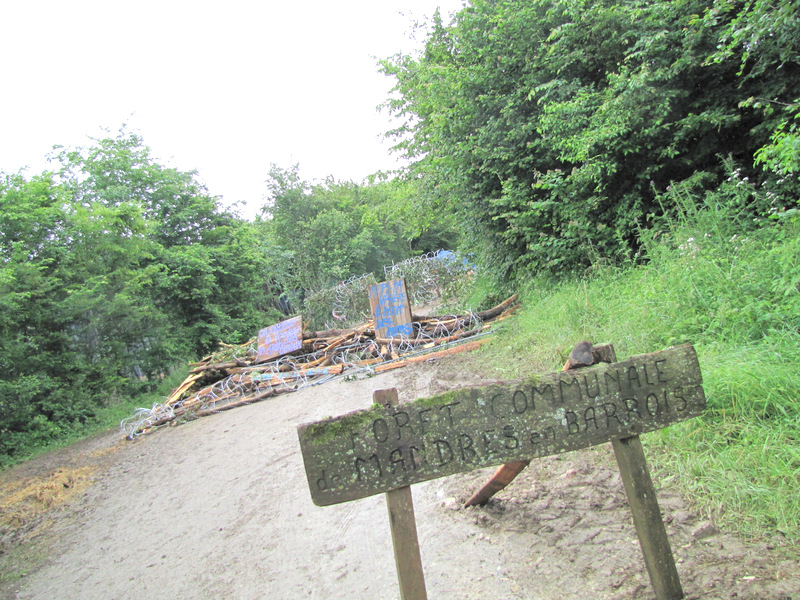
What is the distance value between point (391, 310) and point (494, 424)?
9.79 meters

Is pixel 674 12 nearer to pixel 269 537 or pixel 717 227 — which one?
pixel 717 227

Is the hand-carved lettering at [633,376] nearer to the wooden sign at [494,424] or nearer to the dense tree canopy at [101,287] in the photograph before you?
the wooden sign at [494,424]

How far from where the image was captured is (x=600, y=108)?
628 cm

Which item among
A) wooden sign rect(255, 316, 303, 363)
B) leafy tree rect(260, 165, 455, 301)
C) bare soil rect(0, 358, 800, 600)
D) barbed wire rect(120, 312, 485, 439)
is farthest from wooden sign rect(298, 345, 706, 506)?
leafy tree rect(260, 165, 455, 301)

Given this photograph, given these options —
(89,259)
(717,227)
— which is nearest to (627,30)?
(717,227)

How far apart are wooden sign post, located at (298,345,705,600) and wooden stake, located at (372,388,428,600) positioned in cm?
6

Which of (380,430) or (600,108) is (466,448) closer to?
(380,430)

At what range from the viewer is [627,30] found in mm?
6609

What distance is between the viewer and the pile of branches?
9395 millimetres

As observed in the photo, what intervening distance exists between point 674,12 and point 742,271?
3901 millimetres

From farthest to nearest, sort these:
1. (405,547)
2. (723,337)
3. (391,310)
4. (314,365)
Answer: (391,310)
(314,365)
(723,337)
(405,547)

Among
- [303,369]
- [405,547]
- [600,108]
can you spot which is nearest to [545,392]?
[405,547]

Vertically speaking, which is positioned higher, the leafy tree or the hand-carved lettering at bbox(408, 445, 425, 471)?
the leafy tree

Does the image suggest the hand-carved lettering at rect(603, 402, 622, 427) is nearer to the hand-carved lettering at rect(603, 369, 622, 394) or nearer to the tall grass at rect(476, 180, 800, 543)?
the hand-carved lettering at rect(603, 369, 622, 394)
